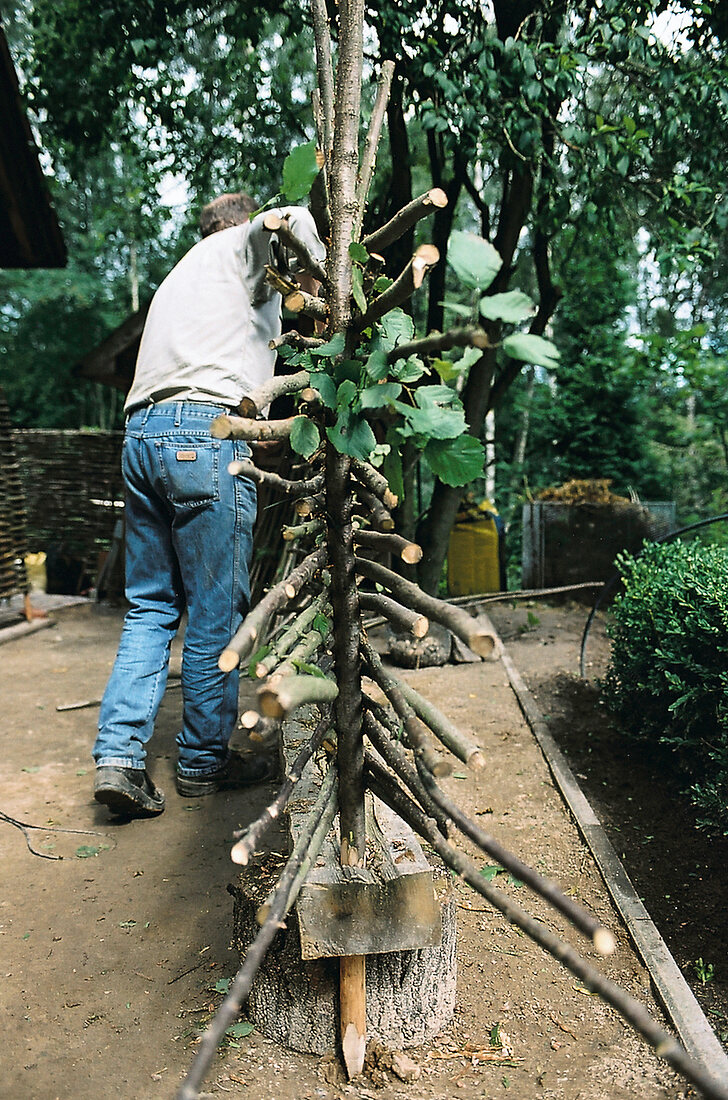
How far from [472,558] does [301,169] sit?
6.06 metres

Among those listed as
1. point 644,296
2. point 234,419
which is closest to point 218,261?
point 234,419

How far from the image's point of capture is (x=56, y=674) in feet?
15.1

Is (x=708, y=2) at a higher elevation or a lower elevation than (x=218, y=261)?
higher

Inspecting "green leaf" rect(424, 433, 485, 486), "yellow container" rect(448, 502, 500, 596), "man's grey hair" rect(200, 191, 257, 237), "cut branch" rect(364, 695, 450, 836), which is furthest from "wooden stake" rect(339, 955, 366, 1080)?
"yellow container" rect(448, 502, 500, 596)

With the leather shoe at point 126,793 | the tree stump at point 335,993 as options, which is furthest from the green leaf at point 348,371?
the leather shoe at point 126,793

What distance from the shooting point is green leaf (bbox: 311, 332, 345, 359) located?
53.7 inches

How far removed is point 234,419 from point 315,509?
414 mm

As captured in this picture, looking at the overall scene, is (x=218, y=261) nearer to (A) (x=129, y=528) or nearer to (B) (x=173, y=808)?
(A) (x=129, y=528)

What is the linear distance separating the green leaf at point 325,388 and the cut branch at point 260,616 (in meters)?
0.32

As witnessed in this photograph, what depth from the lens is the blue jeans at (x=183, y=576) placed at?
105 inches

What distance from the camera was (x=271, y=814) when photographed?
129 cm

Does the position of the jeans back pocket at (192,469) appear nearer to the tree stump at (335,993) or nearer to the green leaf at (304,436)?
the green leaf at (304,436)

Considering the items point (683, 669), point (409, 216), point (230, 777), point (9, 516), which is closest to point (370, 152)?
point (409, 216)

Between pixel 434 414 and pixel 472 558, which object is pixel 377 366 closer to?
pixel 434 414
